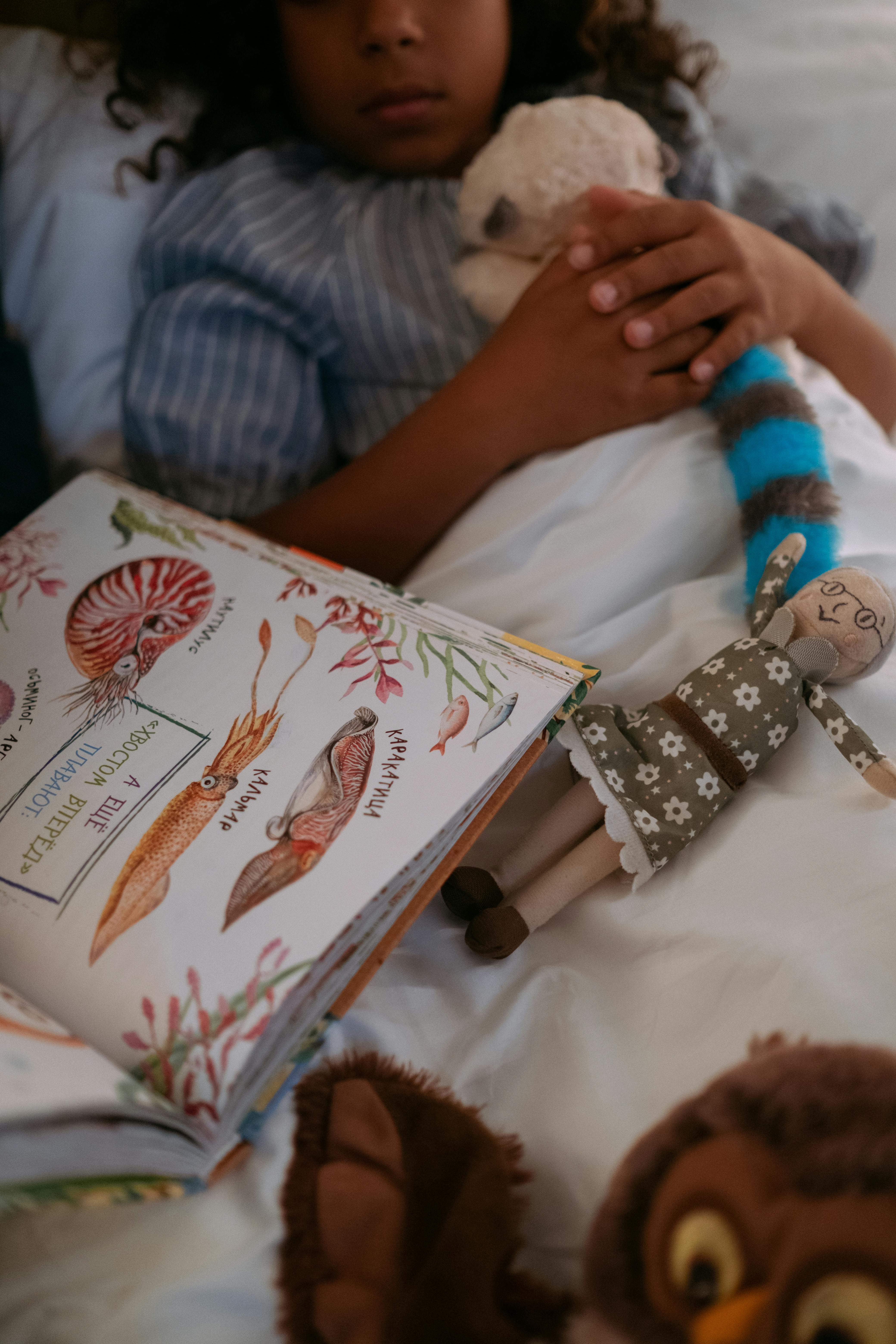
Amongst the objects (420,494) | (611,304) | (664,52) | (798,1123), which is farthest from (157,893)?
(664,52)

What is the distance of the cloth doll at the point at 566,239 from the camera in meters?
0.57

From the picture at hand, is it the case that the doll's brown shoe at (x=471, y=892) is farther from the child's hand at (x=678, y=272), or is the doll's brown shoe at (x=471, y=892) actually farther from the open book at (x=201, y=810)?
the child's hand at (x=678, y=272)

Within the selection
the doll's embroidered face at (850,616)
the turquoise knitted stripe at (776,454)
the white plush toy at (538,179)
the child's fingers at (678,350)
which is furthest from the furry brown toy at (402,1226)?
the white plush toy at (538,179)

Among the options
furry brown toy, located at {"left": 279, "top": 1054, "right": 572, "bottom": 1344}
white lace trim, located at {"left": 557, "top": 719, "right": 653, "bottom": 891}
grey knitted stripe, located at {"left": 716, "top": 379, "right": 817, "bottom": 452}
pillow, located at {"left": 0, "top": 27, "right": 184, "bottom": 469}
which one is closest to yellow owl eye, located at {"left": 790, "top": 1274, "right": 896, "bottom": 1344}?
A: furry brown toy, located at {"left": 279, "top": 1054, "right": 572, "bottom": 1344}

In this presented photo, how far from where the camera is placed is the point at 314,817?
419 mm

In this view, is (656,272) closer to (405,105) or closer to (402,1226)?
(405,105)

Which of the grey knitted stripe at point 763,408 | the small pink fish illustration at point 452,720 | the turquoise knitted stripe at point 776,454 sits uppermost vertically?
the grey knitted stripe at point 763,408

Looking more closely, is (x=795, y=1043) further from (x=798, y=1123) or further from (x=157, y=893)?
(x=157, y=893)

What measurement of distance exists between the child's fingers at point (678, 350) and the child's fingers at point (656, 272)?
15mm

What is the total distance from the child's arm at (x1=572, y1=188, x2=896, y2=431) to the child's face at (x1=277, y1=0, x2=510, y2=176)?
0.26 m

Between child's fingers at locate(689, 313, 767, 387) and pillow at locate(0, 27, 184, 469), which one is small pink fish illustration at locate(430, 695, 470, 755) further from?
pillow at locate(0, 27, 184, 469)

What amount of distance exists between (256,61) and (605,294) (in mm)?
568

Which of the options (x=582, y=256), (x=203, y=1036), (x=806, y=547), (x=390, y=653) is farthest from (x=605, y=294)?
(x=203, y=1036)

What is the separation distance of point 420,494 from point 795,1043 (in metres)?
0.50
